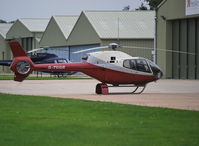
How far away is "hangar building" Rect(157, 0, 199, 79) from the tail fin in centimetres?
2441

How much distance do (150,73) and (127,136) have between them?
56.0ft

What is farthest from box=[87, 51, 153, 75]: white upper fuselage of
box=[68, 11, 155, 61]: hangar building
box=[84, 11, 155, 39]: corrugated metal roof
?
box=[84, 11, 155, 39]: corrugated metal roof

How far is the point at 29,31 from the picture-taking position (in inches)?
3760

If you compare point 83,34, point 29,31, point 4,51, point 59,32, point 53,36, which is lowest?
point 4,51

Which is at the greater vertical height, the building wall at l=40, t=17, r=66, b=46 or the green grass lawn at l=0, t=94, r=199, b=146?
the building wall at l=40, t=17, r=66, b=46

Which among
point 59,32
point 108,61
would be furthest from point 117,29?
point 108,61

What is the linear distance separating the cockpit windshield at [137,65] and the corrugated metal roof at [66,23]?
2031 inches

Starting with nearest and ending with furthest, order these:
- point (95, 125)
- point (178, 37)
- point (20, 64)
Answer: point (95, 125) → point (20, 64) → point (178, 37)

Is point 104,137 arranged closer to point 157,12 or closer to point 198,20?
point 198,20

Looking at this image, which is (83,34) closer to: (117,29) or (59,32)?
(117,29)

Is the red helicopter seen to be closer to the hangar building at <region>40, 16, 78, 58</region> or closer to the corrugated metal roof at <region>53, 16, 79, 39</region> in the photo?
the hangar building at <region>40, 16, 78, 58</region>

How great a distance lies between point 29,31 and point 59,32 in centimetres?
1243

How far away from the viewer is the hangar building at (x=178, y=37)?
181ft

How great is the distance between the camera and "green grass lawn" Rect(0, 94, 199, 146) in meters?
12.8
